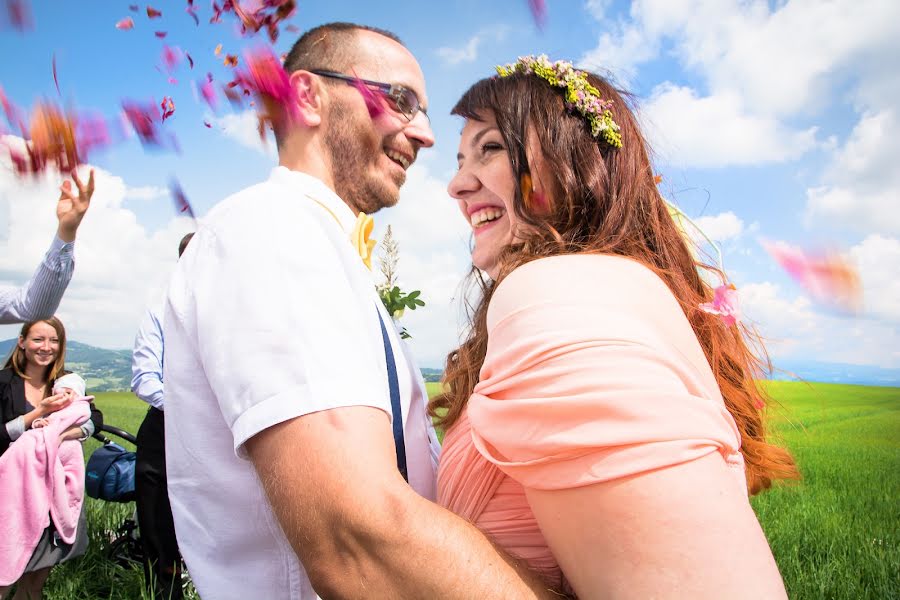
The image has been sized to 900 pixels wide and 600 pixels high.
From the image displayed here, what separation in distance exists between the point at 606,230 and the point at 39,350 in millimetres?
5595

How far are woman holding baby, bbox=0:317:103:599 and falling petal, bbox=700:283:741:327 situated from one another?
5171 millimetres

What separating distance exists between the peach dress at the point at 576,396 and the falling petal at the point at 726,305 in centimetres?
44

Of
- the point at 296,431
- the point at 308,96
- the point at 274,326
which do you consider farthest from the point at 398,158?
the point at 296,431

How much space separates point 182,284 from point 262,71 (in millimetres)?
1697

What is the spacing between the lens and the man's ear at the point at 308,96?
2.59 metres

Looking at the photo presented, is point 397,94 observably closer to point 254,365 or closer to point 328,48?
point 328,48

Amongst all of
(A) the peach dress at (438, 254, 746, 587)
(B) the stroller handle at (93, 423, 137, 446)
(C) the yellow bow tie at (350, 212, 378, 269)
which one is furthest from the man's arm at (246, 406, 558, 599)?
(B) the stroller handle at (93, 423, 137, 446)

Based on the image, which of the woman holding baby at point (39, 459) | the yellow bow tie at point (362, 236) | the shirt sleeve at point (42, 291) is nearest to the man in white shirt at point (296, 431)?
the yellow bow tie at point (362, 236)

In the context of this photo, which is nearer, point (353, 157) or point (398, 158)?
point (353, 157)

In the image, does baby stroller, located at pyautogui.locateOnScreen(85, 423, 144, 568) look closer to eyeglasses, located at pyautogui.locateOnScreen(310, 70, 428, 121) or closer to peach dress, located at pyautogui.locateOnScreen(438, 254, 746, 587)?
eyeglasses, located at pyautogui.locateOnScreen(310, 70, 428, 121)

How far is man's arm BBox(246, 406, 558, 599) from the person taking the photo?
0.97 metres

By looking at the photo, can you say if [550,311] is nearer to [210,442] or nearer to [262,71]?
[210,442]

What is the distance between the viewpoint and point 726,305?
168 cm

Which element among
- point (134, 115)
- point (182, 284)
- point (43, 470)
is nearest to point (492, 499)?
point (182, 284)
